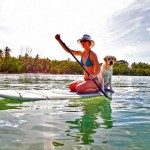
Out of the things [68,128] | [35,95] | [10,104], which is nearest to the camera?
[68,128]

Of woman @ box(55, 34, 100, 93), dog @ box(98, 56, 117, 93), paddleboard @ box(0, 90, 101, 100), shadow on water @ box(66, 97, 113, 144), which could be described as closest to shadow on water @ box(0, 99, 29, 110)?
paddleboard @ box(0, 90, 101, 100)

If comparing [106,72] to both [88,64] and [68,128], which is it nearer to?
[88,64]

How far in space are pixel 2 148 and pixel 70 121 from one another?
186cm

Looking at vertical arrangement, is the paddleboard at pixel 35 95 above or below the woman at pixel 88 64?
below

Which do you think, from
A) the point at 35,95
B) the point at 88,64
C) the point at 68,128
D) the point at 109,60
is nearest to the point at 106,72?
the point at 109,60

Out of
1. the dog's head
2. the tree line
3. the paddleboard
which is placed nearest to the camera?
the paddleboard

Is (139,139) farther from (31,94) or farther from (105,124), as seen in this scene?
(31,94)

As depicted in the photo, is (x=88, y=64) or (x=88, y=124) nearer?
(x=88, y=124)

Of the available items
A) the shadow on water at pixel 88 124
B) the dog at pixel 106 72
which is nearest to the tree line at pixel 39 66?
the dog at pixel 106 72

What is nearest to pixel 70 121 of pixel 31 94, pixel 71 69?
pixel 31 94

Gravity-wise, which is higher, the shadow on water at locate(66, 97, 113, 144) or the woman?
the woman

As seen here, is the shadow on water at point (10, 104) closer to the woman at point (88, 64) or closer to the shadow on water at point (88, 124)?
the shadow on water at point (88, 124)

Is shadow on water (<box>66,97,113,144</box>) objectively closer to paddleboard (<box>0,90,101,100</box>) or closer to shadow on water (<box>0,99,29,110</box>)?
paddleboard (<box>0,90,101,100</box>)

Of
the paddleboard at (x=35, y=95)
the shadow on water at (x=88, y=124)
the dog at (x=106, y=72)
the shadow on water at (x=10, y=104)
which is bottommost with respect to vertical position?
the shadow on water at (x=88, y=124)
